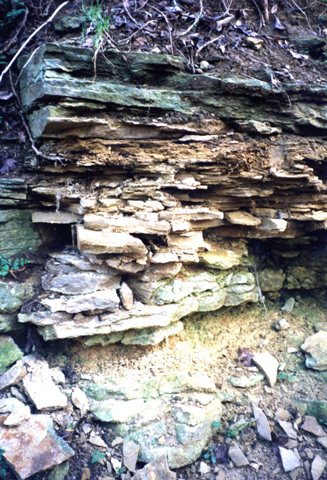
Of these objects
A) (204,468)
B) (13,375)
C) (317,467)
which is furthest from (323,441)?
(13,375)

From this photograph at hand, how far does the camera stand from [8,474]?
3.03 metres

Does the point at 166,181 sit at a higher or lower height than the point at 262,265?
A: higher

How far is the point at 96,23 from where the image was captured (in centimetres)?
378

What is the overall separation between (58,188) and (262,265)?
2735 millimetres

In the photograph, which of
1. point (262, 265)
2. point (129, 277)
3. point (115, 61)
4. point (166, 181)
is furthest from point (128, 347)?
point (115, 61)

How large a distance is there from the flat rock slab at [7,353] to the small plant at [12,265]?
619 millimetres

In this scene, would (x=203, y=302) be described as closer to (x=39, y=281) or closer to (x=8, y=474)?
(x=39, y=281)

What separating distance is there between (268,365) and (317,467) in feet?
3.46

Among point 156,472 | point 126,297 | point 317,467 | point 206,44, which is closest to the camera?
point 156,472

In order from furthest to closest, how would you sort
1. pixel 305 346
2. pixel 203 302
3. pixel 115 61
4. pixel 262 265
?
pixel 262 265 → pixel 305 346 → pixel 203 302 → pixel 115 61

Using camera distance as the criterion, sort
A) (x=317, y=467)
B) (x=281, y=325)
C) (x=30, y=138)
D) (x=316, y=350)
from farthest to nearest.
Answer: (x=281, y=325)
(x=316, y=350)
(x=30, y=138)
(x=317, y=467)

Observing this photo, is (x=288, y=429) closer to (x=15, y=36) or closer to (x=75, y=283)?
(x=75, y=283)

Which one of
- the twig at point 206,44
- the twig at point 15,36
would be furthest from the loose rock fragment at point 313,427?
the twig at point 15,36

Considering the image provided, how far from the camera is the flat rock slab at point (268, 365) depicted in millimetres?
4309
